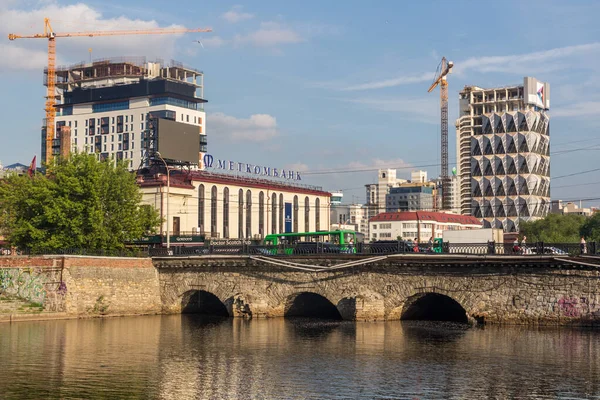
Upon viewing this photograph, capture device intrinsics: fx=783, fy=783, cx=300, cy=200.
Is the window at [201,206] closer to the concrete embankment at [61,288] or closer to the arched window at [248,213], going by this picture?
the arched window at [248,213]

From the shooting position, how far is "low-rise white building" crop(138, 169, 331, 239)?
11494cm

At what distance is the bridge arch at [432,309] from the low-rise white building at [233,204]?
4824cm

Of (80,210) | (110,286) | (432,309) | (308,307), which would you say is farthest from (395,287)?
(80,210)

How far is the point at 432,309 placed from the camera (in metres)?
67.6

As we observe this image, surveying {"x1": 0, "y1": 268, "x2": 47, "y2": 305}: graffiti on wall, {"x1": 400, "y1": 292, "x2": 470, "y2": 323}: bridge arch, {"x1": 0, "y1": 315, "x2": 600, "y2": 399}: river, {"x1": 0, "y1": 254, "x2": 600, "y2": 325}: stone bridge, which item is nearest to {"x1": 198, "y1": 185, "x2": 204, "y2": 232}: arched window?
{"x1": 0, "y1": 254, "x2": 600, "y2": 325}: stone bridge

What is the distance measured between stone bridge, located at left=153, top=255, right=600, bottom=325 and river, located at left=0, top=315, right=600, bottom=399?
2.05m

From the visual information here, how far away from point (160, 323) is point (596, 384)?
35.7 meters

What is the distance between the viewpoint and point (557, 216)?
168250 millimetres

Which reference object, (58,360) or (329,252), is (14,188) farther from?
(58,360)

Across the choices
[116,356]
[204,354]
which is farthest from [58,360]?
[204,354]

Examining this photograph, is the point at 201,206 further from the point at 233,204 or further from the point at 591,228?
the point at 591,228

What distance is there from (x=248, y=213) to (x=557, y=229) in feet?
224

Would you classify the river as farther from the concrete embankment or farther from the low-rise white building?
the low-rise white building

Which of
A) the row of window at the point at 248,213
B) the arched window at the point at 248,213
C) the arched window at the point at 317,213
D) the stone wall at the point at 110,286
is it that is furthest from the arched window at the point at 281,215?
the stone wall at the point at 110,286
